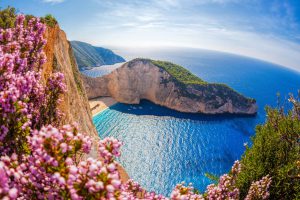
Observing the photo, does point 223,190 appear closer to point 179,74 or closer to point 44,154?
point 44,154

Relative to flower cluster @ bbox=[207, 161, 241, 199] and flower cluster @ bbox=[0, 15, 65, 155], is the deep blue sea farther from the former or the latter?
flower cluster @ bbox=[0, 15, 65, 155]

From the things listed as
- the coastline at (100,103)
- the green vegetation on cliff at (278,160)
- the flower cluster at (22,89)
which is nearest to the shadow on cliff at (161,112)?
the coastline at (100,103)

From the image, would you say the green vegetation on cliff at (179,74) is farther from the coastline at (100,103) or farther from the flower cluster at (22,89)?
the flower cluster at (22,89)

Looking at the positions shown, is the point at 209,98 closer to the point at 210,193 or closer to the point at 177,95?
the point at 177,95

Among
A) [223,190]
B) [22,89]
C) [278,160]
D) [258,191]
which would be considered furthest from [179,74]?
[22,89]

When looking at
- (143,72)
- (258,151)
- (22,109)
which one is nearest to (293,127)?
(258,151)

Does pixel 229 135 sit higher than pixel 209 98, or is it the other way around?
pixel 209 98

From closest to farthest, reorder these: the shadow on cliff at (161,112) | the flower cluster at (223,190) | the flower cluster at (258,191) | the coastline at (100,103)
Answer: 1. the flower cluster at (223,190)
2. the flower cluster at (258,191)
3. the coastline at (100,103)
4. the shadow on cliff at (161,112)
